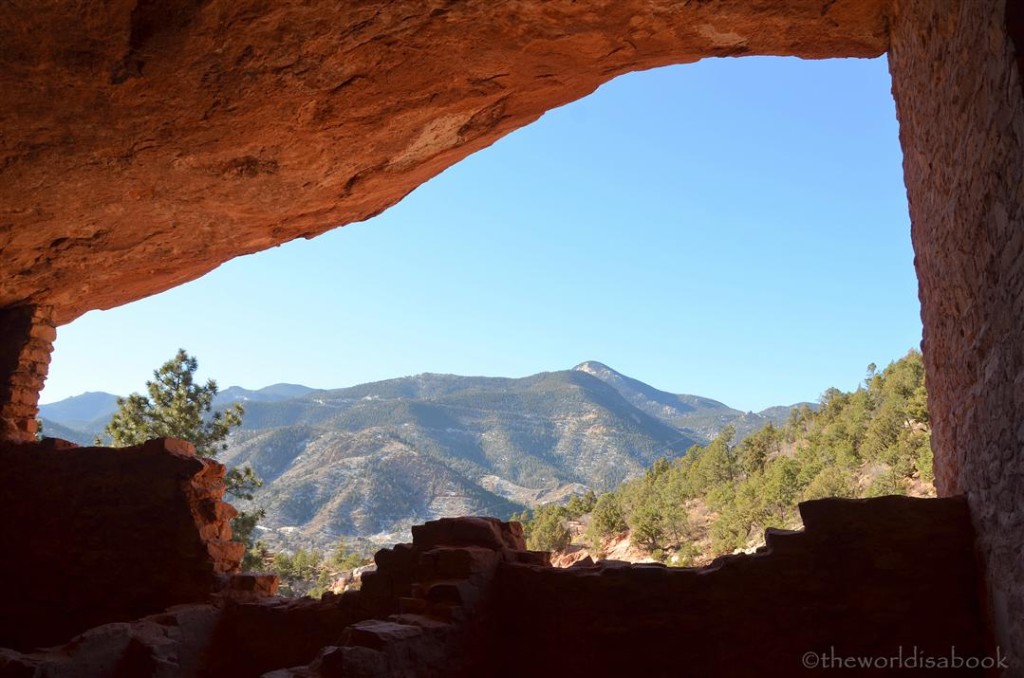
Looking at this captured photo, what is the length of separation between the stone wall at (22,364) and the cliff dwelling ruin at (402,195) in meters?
0.09

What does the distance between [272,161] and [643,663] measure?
4.68 meters

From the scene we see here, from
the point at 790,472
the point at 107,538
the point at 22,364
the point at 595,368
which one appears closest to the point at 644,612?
the point at 107,538

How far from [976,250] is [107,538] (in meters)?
6.82

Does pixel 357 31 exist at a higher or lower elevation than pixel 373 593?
higher

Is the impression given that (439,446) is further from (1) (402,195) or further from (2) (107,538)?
(2) (107,538)

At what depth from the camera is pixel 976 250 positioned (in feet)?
11.4

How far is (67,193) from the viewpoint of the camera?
20.6 ft

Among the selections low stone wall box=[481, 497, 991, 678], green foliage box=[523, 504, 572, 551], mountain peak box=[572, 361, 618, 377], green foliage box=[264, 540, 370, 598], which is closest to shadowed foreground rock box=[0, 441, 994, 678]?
low stone wall box=[481, 497, 991, 678]

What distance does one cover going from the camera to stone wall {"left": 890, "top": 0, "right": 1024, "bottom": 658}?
297 centimetres

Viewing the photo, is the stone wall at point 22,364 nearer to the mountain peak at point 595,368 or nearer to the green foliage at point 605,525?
the green foliage at point 605,525

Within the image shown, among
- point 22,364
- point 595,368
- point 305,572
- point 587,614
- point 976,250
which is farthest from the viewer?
point 595,368

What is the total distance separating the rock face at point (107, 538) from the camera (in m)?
6.54

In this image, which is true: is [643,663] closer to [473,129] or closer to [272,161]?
[473,129]

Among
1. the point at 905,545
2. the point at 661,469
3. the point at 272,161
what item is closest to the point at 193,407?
the point at 272,161
